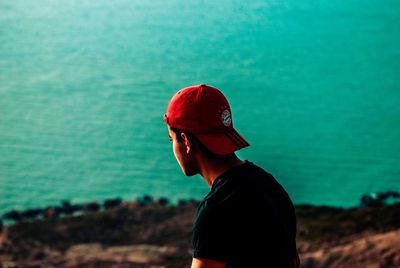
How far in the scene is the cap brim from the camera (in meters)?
1.61

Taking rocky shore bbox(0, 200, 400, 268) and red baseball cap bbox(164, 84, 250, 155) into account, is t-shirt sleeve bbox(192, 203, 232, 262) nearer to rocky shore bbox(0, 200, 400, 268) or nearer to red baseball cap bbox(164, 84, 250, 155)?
red baseball cap bbox(164, 84, 250, 155)

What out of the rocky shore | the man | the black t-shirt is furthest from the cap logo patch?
the rocky shore

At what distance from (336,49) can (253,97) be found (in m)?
2.23

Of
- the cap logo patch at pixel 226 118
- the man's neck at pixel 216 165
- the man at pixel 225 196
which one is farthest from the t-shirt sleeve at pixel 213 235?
the cap logo patch at pixel 226 118

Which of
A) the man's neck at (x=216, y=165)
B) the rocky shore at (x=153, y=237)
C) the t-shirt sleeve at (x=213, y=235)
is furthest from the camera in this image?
the rocky shore at (x=153, y=237)

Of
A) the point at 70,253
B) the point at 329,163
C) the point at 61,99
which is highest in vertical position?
the point at 61,99

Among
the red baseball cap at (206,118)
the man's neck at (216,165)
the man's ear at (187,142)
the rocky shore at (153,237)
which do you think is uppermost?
the red baseball cap at (206,118)

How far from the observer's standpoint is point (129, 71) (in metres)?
15.0

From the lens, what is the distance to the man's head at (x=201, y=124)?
5.32ft

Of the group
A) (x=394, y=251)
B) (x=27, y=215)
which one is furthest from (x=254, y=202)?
(x=27, y=215)

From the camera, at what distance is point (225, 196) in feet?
5.15

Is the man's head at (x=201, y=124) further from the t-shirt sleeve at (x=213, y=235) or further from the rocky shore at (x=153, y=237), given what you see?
the rocky shore at (x=153, y=237)

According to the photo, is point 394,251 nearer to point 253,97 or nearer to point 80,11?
point 253,97

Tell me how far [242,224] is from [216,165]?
0.56 feet
